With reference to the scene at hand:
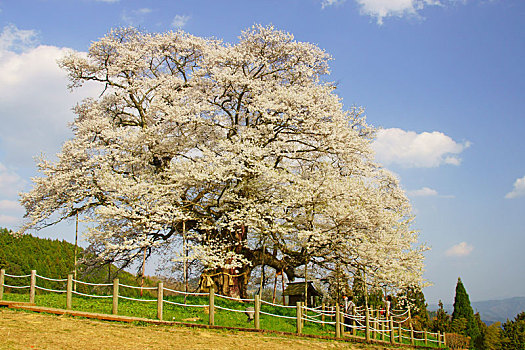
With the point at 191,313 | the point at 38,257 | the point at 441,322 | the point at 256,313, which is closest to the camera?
the point at 256,313

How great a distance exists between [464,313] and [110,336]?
28.0 m

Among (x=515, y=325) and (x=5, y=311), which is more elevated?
(x=5, y=311)

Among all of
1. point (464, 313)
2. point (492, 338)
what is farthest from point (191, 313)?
point (464, 313)

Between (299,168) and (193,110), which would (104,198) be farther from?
(299,168)

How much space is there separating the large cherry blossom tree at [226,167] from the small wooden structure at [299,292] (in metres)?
1.92

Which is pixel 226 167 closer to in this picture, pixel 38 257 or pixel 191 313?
pixel 191 313

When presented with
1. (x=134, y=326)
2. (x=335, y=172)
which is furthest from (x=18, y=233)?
(x=335, y=172)

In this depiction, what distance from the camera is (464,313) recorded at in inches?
1276

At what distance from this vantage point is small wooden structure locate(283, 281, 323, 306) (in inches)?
1021

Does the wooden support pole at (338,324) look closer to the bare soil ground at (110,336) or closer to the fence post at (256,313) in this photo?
the bare soil ground at (110,336)

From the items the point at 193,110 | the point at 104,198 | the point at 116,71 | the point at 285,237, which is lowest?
the point at 285,237

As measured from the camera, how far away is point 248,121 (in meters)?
24.7

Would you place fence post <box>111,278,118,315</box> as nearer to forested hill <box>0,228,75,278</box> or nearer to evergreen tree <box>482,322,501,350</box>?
evergreen tree <box>482,322,501,350</box>

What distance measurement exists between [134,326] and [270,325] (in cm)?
549
